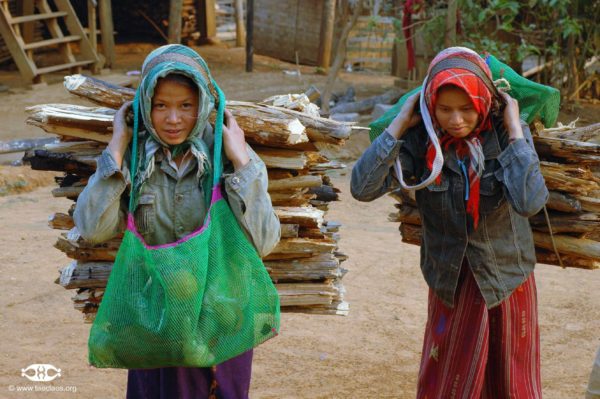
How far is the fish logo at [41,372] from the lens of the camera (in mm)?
4684

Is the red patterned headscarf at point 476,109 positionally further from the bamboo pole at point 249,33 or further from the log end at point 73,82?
the bamboo pole at point 249,33

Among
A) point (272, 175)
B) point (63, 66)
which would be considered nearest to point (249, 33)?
point (63, 66)

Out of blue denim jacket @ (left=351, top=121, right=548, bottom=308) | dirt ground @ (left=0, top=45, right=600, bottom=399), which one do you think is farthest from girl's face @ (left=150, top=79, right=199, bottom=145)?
dirt ground @ (left=0, top=45, right=600, bottom=399)

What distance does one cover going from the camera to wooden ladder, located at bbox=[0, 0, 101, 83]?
12.9 m

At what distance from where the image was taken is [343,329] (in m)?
5.56

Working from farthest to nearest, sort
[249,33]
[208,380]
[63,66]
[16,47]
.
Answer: [249,33] → [63,66] → [16,47] → [208,380]

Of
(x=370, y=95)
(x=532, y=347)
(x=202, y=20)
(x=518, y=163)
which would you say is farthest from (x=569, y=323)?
(x=202, y=20)

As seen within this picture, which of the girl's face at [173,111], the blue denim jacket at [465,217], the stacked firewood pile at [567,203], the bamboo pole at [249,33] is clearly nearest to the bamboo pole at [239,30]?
the bamboo pole at [249,33]

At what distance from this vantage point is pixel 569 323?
18.4 feet

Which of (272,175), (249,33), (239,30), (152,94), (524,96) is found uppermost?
(152,94)

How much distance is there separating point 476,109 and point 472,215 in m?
0.39

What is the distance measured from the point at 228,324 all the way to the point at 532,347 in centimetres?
124

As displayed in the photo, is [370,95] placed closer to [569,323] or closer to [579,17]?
[579,17]

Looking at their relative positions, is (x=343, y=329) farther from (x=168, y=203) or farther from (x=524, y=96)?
(x=168, y=203)
